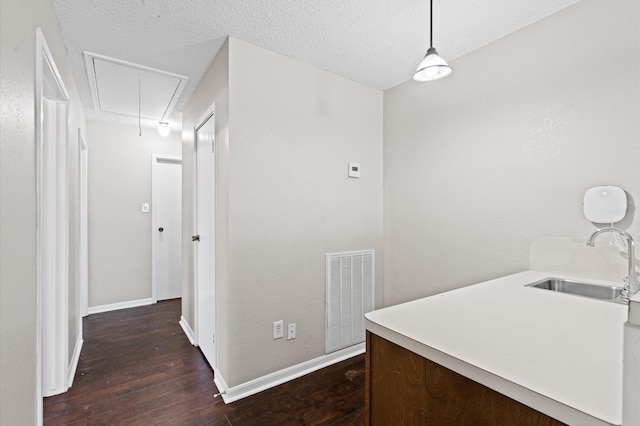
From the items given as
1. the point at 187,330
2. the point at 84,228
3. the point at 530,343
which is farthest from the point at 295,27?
the point at 84,228

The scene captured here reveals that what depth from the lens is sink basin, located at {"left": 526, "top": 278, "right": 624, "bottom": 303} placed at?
1373mm

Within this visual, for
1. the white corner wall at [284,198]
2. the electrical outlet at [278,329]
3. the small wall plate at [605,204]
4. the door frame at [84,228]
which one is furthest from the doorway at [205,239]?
the small wall plate at [605,204]

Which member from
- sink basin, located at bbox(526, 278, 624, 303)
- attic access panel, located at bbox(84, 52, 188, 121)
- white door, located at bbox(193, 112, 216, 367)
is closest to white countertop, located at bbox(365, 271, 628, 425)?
sink basin, located at bbox(526, 278, 624, 303)

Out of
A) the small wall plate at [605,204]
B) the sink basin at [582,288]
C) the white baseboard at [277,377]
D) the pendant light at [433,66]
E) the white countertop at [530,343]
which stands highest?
the pendant light at [433,66]

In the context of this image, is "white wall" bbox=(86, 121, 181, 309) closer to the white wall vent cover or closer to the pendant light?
the white wall vent cover

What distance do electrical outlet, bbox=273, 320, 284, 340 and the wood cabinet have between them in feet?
4.04

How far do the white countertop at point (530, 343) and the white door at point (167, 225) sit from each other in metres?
3.88

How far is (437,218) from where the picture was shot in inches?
92.9

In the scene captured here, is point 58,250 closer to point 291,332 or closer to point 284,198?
point 284,198

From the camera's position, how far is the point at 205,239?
246 centimetres

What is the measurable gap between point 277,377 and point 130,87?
2.84 meters

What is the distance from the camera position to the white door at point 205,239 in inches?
89.8

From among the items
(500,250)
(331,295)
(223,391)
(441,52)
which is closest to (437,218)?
(500,250)

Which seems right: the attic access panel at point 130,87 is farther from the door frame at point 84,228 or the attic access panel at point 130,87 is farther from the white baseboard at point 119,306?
the white baseboard at point 119,306
